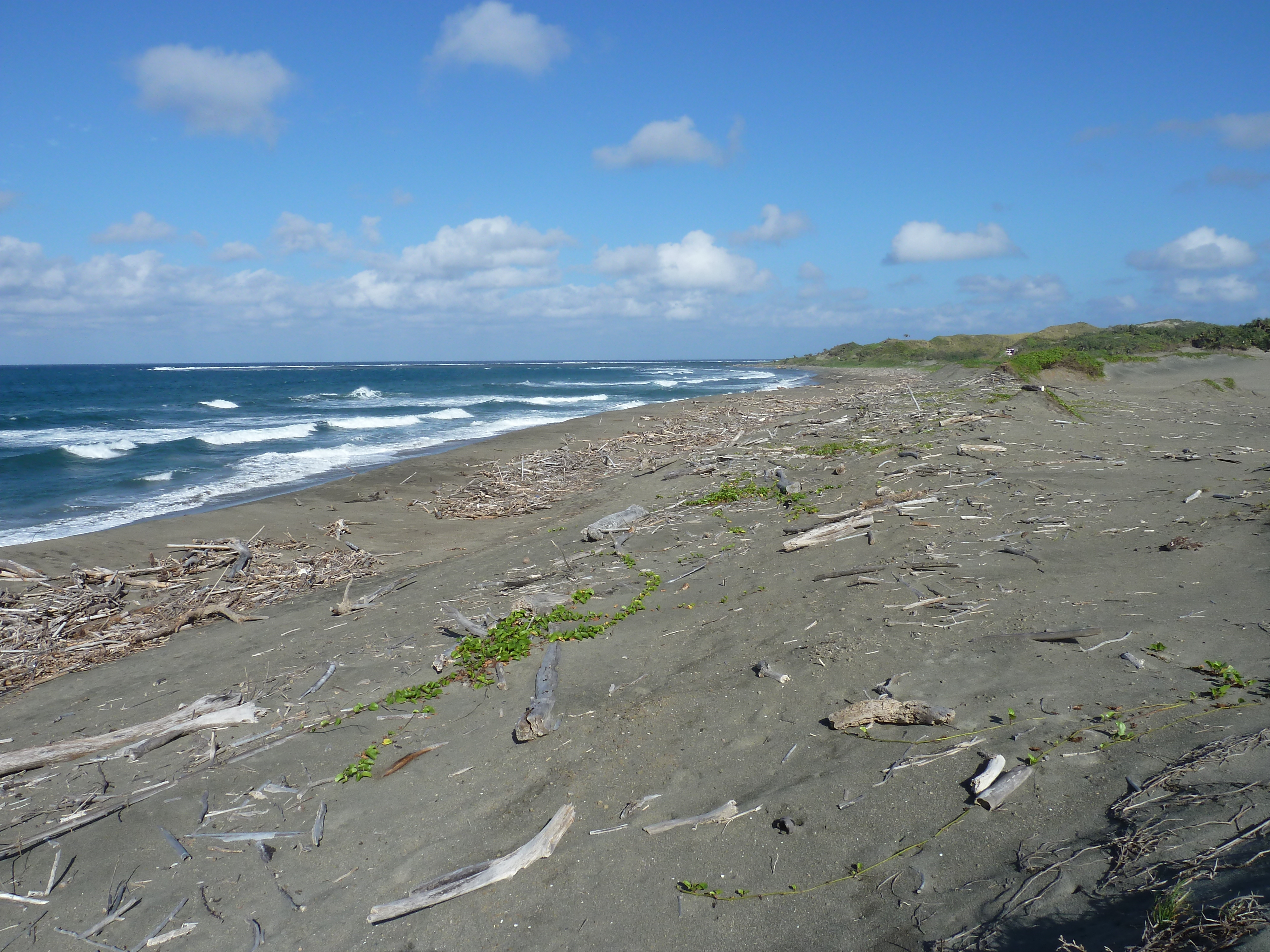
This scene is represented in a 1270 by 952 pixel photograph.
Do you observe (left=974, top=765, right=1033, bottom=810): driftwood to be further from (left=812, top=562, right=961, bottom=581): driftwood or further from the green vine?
the green vine

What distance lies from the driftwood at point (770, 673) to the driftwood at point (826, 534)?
294 cm

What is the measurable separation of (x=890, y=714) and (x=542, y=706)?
2760 mm

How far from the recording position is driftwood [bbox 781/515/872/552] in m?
8.70

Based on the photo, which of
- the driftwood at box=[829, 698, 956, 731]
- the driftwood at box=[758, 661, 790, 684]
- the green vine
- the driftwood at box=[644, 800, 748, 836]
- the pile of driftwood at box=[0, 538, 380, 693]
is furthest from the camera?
the pile of driftwood at box=[0, 538, 380, 693]

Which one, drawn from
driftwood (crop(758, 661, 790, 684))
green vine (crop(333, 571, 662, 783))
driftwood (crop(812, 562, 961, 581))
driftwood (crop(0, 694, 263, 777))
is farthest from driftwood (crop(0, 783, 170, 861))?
driftwood (crop(812, 562, 961, 581))

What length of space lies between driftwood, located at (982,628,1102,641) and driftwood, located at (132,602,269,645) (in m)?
9.07

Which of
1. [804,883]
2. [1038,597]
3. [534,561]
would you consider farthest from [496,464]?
[804,883]

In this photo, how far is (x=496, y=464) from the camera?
19.8 metres

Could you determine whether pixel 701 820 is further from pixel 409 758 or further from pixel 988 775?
pixel 409 758

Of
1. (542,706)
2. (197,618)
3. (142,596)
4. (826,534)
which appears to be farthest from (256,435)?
(542,706)

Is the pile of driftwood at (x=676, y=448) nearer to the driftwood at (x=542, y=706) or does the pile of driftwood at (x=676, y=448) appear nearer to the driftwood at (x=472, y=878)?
the driftwood at (x=542, y=706)

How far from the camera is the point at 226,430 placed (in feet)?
111

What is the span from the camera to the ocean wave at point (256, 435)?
29156mm

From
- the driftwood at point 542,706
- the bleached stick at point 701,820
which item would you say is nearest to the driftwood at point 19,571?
the driftwood at point 542,706
